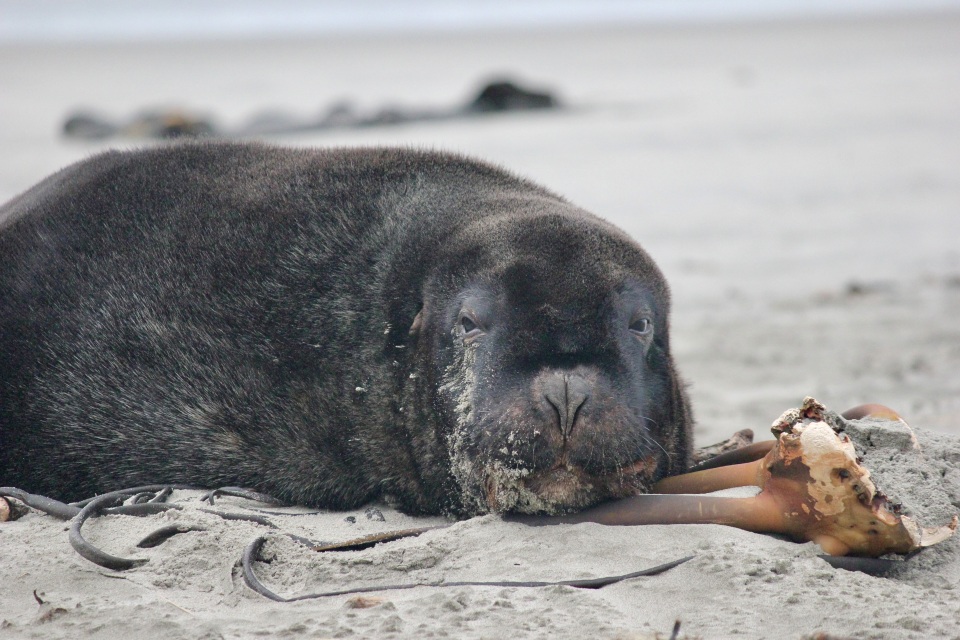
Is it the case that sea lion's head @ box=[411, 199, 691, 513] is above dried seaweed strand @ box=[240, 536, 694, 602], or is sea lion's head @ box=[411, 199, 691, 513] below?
above

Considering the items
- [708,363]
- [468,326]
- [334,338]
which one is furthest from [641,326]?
[708,363]

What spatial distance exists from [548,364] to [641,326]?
56 cm

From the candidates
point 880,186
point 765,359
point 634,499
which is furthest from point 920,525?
point 880,186

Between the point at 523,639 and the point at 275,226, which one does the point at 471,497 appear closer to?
the point at 523,639

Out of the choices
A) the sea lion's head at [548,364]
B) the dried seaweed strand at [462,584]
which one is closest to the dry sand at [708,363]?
the dried seaweed strand at [462,584]

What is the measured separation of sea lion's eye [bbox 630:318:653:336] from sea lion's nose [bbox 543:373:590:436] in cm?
52

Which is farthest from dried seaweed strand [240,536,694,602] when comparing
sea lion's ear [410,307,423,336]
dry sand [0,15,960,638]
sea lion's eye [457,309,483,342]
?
sea lion's ear [410,307,423,336]

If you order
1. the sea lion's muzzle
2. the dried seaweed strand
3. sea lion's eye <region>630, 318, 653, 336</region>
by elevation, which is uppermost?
sea lion's eye <region>630, 318, 653, 336</region>

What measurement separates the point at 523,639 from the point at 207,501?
1.72 metres

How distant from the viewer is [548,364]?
12.9ft

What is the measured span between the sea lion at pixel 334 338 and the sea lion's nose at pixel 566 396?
12 mm

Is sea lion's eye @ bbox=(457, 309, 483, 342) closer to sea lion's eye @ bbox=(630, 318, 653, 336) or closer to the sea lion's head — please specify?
the sea lion's head

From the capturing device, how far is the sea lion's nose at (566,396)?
12.3 feet

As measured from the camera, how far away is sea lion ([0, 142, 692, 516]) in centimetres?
400
